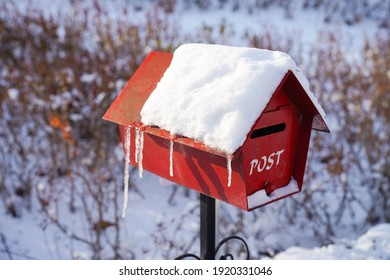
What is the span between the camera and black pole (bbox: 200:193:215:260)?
1.97 metres

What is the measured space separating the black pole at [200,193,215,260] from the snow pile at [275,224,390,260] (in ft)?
3.03

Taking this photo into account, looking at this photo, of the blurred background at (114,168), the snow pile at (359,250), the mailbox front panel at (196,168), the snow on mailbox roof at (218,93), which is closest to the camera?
the snow on mailbox roof at (218,93)

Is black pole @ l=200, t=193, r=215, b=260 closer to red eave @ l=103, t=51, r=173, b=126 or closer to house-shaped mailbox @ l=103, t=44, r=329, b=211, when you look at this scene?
house-shaped mailbox @ l=103, t=44, r=329, b=211

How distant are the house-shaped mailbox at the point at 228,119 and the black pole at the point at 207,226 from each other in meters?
0.10

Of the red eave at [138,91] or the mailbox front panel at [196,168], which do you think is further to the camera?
the red eave at [138,91]

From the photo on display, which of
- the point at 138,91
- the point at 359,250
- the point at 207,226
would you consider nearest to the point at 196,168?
the point at 207,226

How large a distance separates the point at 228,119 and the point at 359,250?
1.57 metres

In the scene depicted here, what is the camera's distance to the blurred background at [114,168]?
11.6 ft

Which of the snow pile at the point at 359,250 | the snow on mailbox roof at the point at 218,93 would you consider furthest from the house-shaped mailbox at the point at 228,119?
the snow pile at the point at 359,250

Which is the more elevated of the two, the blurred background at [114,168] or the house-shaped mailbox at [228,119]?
the house-shaped mailbox at [228,119]

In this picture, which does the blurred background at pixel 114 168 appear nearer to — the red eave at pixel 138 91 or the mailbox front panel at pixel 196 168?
the mailbox front panel at pixel 196 168

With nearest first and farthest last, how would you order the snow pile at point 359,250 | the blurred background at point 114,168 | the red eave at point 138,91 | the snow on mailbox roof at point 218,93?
1. the snow on mailbox roof at point 218,93
2. the red eave at point 138,91
3. the snow pile at point 359,250
4. the blurred background at point 114,168

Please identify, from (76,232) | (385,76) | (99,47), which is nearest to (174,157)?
(76,232)

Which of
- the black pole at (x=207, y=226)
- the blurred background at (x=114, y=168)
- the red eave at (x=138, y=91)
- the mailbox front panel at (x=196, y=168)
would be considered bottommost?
the blurred background at (x=114, y=168)
